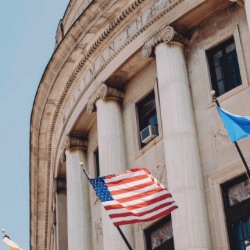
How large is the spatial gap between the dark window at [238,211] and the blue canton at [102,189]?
462 centimetres

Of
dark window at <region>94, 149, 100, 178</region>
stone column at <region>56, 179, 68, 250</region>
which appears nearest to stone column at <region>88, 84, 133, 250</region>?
dark window at <region>94, 149, 100, 178</region>

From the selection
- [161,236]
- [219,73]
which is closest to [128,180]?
[161,236]

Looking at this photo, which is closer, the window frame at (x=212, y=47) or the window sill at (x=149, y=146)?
the window frame at (x=212, y=47)

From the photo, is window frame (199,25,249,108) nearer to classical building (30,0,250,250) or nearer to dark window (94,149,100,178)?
classical building (30,0,250,250)

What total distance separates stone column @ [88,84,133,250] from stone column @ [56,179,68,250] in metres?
6.90

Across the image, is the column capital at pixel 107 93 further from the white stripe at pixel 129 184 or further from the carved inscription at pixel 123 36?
the white stripe at pixel 129 184

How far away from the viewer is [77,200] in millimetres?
34969

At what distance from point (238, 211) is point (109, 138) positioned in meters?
7.22

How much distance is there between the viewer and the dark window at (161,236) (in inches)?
1131

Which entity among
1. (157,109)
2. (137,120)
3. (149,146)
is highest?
(137,120)

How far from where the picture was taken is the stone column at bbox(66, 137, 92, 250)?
34.2 m

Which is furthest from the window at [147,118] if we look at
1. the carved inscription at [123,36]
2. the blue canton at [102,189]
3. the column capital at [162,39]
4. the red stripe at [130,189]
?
the blue canton at [102,189]

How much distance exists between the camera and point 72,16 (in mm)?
39156

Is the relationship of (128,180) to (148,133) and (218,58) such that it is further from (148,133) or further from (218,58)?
(218,58)
